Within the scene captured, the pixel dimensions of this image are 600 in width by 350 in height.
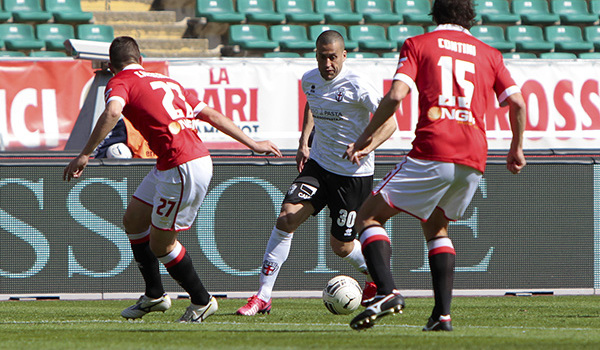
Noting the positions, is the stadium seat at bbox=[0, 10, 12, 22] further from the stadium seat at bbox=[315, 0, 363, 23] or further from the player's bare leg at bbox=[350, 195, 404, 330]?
the player's bare leg at bbox=[350, 195, 404, 330]

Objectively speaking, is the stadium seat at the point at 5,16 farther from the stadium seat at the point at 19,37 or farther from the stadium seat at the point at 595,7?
the stadium seat at the point at 595,7

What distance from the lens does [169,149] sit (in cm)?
630

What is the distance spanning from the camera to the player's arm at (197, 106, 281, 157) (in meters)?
6.25

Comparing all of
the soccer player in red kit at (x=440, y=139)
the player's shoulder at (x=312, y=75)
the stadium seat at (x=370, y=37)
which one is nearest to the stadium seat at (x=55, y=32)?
the stadium seat at (x=370, y=37)

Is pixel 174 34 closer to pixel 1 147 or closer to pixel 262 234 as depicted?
pixel 1 147

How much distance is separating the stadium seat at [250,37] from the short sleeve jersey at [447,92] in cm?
1258

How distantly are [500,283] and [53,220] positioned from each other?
4.42 metres

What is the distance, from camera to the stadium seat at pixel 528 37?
1888cm

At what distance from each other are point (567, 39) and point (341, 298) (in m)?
13.8

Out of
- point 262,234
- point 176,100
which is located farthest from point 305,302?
point 176,100

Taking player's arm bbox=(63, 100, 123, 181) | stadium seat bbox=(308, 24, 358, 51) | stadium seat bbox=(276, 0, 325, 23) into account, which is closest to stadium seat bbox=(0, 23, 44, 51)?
stadium seat bbox=(276, 0, 325, 23)

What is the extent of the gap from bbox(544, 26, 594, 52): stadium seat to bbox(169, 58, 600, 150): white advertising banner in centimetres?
411

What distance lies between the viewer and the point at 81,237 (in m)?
8.87

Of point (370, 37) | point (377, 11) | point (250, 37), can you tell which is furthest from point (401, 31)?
point (250, 37)
